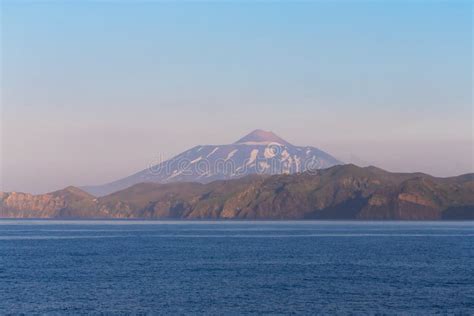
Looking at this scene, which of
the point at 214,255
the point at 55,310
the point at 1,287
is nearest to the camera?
the point at 55,310

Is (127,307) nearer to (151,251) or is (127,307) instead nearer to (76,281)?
(76,281)

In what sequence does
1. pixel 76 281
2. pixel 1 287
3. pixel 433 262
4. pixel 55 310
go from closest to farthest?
pixel 55 310, pixel 1 287, pixel 76 281, pixel 433 262

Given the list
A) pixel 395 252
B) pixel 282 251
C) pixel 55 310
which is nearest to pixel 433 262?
pixel 395 252

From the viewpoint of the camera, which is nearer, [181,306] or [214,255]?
[181,306]

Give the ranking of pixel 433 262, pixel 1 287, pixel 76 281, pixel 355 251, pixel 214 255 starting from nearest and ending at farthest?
pixel 1 287 → pixel 76 281 → pixel 433 262 → pixel 214 255 → pixel 355 251

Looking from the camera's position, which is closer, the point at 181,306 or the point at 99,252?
the point at 181,306

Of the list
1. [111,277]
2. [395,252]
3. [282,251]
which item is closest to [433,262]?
[395,252]

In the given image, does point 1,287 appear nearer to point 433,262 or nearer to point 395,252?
point 433,262

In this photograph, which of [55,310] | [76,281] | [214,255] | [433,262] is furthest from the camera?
[214,255]
